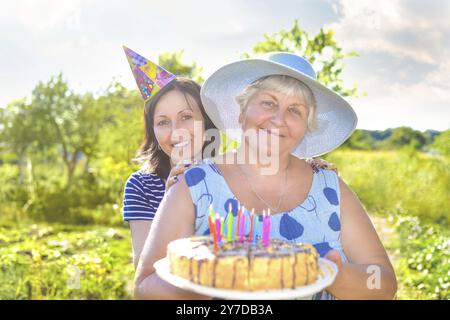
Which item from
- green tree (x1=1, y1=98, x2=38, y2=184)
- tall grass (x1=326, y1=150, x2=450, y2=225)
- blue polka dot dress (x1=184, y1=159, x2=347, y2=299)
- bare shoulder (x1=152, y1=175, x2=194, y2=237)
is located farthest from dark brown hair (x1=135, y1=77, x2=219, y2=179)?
green tree (x1=1, y1=98, x2=38, y2=184)

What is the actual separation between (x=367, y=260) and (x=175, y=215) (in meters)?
0.78

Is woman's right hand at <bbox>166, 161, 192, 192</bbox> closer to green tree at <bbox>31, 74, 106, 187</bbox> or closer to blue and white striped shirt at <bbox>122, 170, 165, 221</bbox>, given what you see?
blue and white striped shirt at <bbox>122, 170, 165, 221</bbox>

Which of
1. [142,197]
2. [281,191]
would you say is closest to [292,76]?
[281,191]

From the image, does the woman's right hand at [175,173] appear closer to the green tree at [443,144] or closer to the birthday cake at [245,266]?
the birthday cake at [245,266]

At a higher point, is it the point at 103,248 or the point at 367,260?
the point at 367,260

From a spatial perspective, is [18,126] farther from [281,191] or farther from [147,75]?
[281,191]

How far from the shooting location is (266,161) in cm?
204

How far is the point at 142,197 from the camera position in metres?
2.63

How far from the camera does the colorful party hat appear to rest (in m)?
2.78

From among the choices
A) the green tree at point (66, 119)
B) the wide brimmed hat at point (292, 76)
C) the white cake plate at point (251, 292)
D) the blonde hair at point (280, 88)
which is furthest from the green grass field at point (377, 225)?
the white cake plate at point (251, 292)

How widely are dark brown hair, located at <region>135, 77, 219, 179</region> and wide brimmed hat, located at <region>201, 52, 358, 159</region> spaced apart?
0.97 ft
